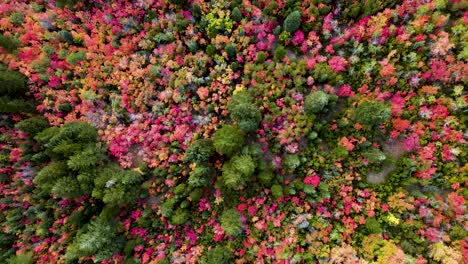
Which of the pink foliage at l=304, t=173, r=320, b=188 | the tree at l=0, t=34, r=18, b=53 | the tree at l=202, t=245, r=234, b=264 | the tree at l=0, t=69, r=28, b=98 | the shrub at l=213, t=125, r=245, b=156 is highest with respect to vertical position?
the tree at l=0, t=34, r=18, b=53

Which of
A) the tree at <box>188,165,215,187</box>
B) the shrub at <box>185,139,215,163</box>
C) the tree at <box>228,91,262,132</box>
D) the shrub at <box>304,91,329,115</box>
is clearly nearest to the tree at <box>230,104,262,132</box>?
the tree at <box>228,91,262,132</box>

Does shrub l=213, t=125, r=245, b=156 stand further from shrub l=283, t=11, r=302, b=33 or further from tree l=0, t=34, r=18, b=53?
tree l=0, t=34, r=18, b=53

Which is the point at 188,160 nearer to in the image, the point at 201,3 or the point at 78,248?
the point at 78,248

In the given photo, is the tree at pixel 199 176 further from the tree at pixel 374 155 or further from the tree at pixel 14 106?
the tree at pixel 14 106

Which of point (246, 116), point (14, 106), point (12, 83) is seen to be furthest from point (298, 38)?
point (12, 83)

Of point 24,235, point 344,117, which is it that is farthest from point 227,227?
point 24,235

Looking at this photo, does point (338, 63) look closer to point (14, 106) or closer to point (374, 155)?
point (374, 155)
